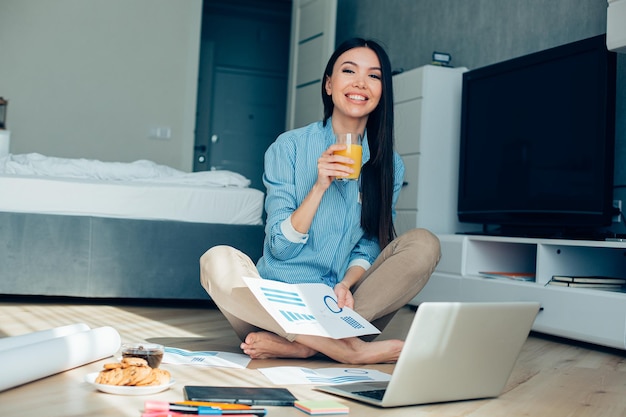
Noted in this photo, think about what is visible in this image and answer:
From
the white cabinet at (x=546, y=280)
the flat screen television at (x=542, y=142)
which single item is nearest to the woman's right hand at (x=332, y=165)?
the white cabinet at (x=546, y=280)

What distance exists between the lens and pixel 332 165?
1.97m

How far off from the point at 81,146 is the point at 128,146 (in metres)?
0.35

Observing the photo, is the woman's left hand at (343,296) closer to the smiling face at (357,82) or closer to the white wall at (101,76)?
the smiling face at (357,82)

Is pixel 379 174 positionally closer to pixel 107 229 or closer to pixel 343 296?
pixel 343 296

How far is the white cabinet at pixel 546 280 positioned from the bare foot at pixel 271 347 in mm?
1194

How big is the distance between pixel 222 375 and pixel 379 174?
0.79 meters

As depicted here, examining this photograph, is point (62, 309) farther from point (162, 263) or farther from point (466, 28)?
point (466, 28)

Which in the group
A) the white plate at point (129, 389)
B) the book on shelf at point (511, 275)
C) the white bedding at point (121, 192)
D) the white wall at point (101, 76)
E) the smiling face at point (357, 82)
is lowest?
the white plate at point (129, 389)

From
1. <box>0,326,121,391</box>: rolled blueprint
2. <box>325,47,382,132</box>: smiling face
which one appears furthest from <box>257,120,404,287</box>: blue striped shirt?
<box>0,326,121,391</box>: rolled blueprint

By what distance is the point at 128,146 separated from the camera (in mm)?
6020

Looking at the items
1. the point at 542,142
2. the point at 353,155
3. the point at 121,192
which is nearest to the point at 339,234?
the point at 353,155

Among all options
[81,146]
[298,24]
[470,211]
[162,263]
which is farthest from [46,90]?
[470,211]

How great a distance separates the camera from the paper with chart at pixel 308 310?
73.4 inches

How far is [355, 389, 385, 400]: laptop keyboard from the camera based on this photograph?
1574 millimetres
